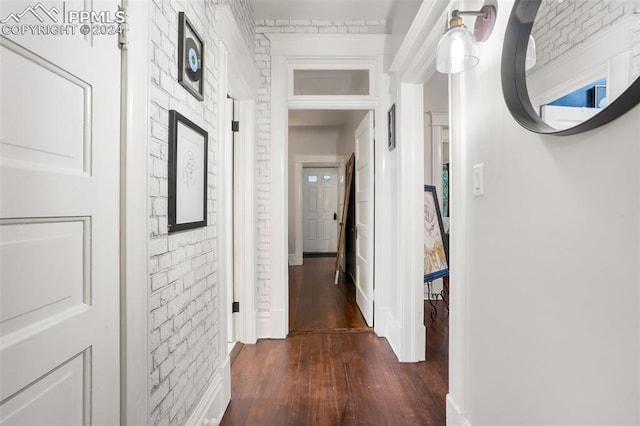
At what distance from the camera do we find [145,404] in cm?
98

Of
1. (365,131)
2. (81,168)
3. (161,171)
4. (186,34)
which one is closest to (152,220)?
(161,171)

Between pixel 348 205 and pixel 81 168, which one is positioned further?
pixel 348 205

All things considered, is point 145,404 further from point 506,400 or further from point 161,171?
point 506,400

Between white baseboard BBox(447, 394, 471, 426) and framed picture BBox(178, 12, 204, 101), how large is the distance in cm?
191

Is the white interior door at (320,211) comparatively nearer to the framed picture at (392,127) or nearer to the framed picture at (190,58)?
the framed picture at (392,127)

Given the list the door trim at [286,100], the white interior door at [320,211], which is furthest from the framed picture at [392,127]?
the white interior door at [320,211]

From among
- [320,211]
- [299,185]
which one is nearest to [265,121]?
[299,185]

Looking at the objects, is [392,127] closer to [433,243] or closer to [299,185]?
[433,243]

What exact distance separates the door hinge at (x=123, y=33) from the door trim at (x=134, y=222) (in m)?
0.01

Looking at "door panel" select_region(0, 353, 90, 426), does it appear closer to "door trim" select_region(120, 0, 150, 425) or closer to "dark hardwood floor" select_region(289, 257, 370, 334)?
"door trim" select_region(120, 0, 150, 425)

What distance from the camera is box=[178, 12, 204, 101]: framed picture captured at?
3.97 ft

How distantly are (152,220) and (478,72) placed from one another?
1389mm

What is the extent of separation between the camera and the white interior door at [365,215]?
2770mm

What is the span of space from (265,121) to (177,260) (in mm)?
1701
